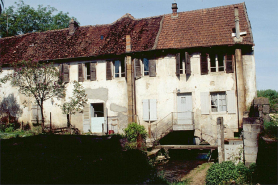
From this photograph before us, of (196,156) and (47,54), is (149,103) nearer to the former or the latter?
(196,156)

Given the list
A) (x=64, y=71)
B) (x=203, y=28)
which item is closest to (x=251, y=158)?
(x=203, y=28)

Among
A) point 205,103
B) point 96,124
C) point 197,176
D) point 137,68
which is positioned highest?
point 137,68

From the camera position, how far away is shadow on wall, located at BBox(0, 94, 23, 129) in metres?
22.0

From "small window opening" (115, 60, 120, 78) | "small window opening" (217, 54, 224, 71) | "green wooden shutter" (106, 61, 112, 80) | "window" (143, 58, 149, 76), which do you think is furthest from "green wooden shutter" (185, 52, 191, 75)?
"green wooden shutter" (106, 61, 112, 80)

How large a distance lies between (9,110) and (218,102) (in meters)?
16.7

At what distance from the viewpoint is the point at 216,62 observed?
59.7 ft

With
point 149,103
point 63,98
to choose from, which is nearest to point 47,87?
point 63,98

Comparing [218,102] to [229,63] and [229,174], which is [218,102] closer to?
[229,63]

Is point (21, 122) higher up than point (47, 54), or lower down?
lower down

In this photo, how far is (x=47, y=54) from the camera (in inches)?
859

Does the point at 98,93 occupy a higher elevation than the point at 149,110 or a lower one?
higher

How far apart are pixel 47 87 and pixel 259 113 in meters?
14.8

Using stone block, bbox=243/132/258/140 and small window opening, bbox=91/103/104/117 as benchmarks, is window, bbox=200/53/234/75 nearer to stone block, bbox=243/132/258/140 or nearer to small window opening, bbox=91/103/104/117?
stone block, bbox=243/132/258/140

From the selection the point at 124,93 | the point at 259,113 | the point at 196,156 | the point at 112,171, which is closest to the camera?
the point at 112,171
